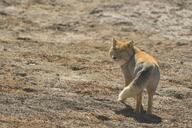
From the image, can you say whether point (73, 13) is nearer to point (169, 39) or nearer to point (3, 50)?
point (169, 39)

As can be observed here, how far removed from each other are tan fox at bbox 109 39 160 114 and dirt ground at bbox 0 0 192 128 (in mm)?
451

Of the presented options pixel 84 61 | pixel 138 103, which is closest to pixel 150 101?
pixel 138 103

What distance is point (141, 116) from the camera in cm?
1391

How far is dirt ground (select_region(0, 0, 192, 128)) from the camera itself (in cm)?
1359

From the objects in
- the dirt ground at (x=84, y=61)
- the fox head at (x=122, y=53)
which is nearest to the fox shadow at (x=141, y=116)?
the dirt ground at (x=84, y=61)

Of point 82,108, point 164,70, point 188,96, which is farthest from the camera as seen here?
point 164,70

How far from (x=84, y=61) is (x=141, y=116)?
16.4 ft

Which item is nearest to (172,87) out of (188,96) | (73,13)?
(188,96)

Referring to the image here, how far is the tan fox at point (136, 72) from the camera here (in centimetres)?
1349

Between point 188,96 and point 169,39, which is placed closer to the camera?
point 188,96

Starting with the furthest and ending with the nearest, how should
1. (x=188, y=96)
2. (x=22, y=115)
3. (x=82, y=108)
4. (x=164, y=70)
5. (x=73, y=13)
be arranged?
1. (x=73, y=13)
2. (x=164, y=70)
3. (x=188, y=96)
4. (x=82, y=108)
5. (x=22, y=115)

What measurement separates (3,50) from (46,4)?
20.4 feet

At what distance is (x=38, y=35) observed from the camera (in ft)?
71.0

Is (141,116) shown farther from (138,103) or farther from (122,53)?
(122,53)
